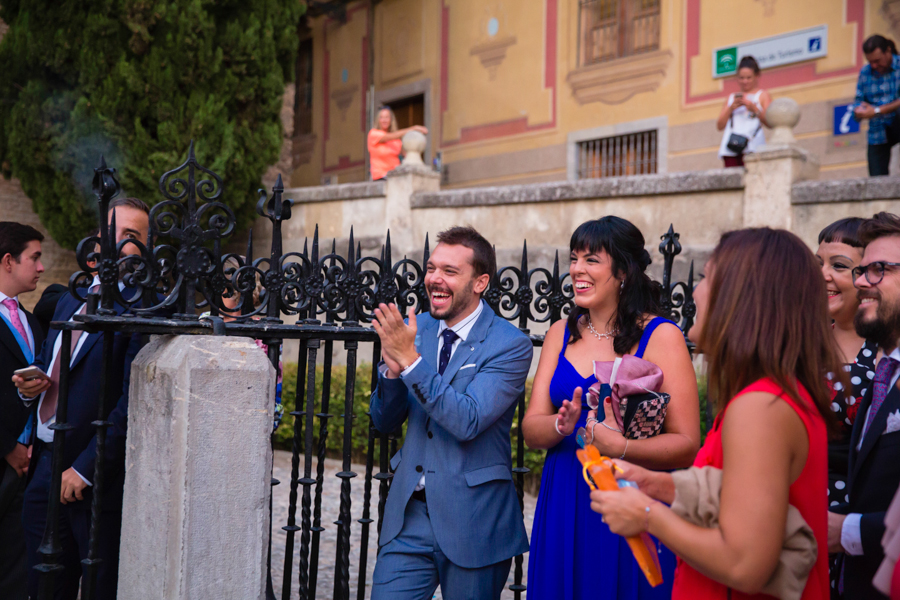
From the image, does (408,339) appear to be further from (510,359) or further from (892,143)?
(892,143)

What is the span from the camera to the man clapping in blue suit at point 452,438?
2.74 m

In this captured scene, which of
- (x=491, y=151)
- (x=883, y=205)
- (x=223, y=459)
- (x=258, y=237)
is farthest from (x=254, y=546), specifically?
(x=491, y=151)

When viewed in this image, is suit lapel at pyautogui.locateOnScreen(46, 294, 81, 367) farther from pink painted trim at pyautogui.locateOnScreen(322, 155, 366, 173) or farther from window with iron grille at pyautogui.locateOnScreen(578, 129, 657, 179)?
pink painted trim at pyautogui.locateOnScreen(322, 155, 366, 173)

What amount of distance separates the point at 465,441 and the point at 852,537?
1290mm

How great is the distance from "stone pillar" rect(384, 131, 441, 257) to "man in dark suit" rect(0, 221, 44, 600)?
6.62 meters

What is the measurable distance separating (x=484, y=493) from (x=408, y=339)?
0.64 m

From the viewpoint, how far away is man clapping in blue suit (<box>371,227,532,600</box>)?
2744 millimetres

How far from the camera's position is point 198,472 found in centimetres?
266

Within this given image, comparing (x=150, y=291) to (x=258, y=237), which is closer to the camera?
(x=150, y=291)

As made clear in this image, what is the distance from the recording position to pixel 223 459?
107 inches

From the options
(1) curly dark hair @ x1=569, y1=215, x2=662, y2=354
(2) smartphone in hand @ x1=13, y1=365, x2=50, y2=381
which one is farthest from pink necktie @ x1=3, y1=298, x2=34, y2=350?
(1) curly dark hair @ x1=569, y1=215, x2=662, y2=354

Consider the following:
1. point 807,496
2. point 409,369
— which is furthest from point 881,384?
Answer: point 409,369

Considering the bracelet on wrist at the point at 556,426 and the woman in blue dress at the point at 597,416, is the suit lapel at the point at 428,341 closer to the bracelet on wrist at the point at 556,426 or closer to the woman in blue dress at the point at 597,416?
the woman in blue dress at the point at 597,416

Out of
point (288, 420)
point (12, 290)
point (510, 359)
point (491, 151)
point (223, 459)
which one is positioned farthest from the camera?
point (491, 151)
